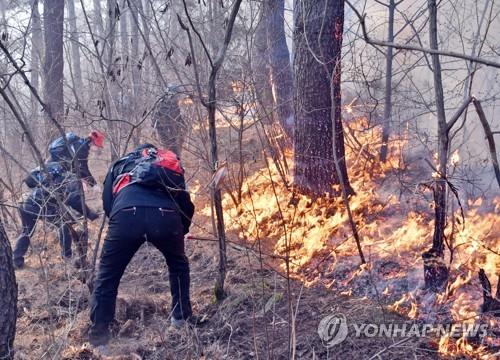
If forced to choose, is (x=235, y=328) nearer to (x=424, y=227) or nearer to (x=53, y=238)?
(x=424, y=227)

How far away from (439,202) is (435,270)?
22.1 inches

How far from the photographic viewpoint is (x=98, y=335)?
4.24 meters

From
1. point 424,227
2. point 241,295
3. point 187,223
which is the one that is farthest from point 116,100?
point 424,227

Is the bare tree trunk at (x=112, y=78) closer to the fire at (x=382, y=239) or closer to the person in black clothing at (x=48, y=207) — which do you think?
the person in black clothing at (x=48, y=207)

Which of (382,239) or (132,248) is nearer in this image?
(132,248)

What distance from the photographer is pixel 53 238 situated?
23.8ft

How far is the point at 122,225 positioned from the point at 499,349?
2881 millimetres

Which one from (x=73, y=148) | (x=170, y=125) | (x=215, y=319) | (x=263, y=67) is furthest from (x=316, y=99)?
(x=73, y=148)

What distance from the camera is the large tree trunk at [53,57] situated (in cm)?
1025

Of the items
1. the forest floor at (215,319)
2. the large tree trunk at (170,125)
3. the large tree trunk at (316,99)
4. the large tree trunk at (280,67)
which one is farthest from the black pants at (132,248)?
the large tree trunk at (280,67)

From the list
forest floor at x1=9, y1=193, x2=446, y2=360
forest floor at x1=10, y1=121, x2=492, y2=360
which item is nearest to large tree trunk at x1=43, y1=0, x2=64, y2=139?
forest floor at x1=10, y1=121, x2=492, y2=360

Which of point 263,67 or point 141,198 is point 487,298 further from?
point 263,67

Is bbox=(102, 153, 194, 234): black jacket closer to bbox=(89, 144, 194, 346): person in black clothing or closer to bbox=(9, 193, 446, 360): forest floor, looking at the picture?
bbox=(89, 144, 194, 346): person in black clothing

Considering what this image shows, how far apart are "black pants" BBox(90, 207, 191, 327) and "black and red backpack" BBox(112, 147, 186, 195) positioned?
0.23 m
